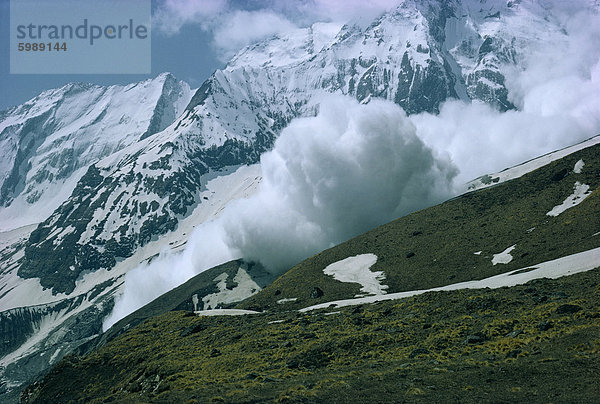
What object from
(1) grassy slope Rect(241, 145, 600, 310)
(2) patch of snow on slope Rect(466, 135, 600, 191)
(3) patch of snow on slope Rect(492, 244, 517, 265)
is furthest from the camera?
Result: (2) patch of snow on slope Rect(466, 135, 600, 191)

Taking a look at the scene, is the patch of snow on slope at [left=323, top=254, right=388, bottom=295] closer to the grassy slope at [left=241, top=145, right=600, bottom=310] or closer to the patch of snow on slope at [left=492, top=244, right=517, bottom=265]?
the grassy slope at [left=241, top=145, right=600, bottom=310]

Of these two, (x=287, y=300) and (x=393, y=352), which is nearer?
(x=393, y=352)

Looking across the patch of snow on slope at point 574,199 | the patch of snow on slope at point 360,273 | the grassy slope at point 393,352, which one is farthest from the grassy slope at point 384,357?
the patch of snow on slope at point 574,199

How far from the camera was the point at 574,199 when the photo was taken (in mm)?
122500

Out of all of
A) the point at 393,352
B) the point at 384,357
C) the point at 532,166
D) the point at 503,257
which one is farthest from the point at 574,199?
the point at 384,357

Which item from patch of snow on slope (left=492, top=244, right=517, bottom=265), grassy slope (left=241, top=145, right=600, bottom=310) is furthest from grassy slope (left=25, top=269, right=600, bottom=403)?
patch of snow on slope (left=492, top=244, right=517, bottom=265)

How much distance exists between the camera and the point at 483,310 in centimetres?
5622

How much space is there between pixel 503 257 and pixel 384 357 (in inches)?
2820

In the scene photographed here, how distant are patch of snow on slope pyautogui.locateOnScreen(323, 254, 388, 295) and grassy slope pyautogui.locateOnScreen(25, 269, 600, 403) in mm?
45130

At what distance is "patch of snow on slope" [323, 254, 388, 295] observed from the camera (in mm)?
121312

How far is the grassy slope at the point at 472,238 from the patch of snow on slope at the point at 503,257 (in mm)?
1256

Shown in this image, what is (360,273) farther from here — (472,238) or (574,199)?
(574,199)

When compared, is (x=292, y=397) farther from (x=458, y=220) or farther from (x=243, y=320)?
(x=458, y=220)

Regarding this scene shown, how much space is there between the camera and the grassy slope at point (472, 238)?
342 feet
